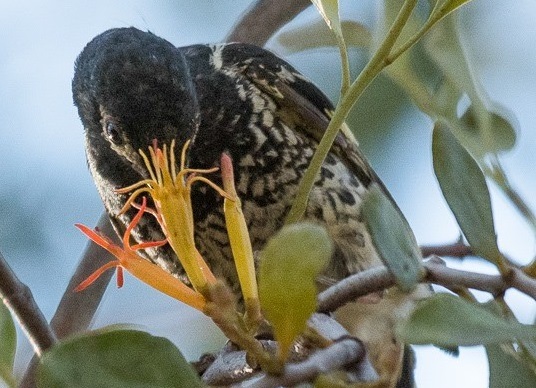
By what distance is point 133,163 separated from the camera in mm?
2168

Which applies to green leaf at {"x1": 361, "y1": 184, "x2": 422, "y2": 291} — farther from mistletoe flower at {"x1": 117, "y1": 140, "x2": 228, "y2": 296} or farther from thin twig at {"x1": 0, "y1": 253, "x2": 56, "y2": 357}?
thin twig at {"x1": 0, "y1": 253, "x2": 56, "y2": 357}

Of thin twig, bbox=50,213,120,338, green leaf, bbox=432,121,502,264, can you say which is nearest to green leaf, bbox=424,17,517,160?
green leaf, bbox=432,121,502,264

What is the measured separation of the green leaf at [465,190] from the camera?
3.30 ft

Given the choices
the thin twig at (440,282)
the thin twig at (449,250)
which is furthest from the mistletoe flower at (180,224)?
the thin twig at (449,250)

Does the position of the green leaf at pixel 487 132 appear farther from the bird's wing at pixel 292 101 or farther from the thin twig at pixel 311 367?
the bird's wing at pixel 292 101

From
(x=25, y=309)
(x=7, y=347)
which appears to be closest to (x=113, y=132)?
(x=25, y=309)

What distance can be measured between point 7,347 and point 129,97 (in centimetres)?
124

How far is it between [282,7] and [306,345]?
157 cm

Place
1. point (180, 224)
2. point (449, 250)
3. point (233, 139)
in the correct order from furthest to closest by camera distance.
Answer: point (233, 139), point (449, 250), point (180, 224)

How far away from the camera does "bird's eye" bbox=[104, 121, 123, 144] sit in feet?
7.17

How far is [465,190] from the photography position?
1.02 meters

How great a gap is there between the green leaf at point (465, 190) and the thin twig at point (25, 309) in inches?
26.0

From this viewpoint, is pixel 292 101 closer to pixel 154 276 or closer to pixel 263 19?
pixel 263 19

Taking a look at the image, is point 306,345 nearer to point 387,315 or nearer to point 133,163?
point 387,315
